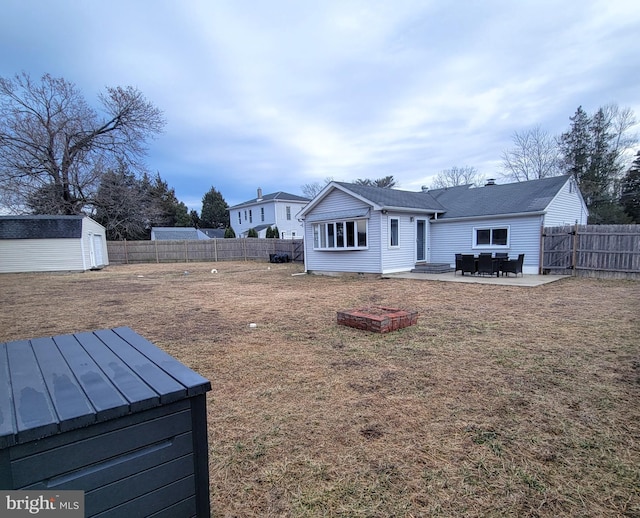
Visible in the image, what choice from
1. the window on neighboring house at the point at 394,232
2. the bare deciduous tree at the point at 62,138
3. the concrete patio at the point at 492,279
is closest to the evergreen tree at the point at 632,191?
the concrete patio at the point at 492,279

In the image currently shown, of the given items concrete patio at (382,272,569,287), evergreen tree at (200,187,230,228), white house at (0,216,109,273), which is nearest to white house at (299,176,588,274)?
concrete patio at (382,272,569,287)

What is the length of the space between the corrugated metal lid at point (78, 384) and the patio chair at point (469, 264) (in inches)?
440

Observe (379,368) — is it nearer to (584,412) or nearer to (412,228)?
(584,412)

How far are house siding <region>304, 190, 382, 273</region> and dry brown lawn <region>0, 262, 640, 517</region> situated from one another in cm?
582

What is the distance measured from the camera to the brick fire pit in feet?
16.3

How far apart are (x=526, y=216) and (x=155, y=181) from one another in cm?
4234

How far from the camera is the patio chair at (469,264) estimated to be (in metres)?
11.2

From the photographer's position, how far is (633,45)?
39.8ft

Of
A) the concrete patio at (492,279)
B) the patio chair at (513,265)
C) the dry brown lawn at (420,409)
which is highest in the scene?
the patio chair at (513,265)

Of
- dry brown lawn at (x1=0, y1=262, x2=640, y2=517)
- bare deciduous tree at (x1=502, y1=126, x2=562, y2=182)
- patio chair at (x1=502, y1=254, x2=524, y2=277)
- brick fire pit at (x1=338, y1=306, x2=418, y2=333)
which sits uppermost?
bare deciduous tree at (x1=502, y1=126, x2=562, y2=182)

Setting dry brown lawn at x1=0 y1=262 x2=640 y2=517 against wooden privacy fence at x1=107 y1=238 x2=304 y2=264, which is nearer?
dry brown lawn at x1=0 y1=262 x2=640 y2=517

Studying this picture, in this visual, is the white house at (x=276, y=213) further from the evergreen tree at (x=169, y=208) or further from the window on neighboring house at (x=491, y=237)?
the window on neighboring house at (x=491, y=237)

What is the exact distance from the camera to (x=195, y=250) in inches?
916

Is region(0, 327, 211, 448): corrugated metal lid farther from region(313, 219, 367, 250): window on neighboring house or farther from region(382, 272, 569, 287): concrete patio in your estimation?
region(313, 219, 367, 250): window on neighboring house
